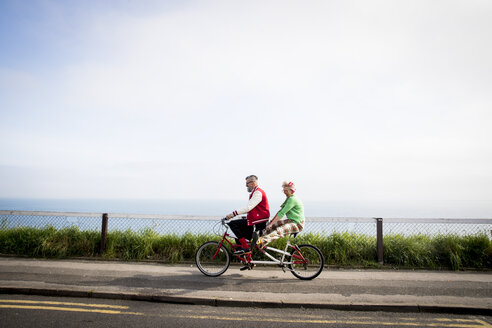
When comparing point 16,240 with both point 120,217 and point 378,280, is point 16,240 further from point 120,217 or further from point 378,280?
point 378,280

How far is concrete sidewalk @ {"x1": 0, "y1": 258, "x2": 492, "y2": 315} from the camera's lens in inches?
195

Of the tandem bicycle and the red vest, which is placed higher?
the red vest

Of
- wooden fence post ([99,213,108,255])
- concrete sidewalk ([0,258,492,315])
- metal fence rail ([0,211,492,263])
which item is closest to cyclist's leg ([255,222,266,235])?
concrete sidewalk ([0,258,492,315])

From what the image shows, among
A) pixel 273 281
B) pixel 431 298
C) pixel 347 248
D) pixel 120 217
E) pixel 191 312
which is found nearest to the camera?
pixel 191 312

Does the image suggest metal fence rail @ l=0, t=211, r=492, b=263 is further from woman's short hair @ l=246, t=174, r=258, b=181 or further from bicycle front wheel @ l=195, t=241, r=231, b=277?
woman's short hair @ l=246, t=174, r=258, b=181

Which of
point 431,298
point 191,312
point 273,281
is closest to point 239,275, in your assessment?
point 273,281

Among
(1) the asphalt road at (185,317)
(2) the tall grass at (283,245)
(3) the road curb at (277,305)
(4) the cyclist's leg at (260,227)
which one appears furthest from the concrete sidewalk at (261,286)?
(4) the cyclist's leg at (260,227)

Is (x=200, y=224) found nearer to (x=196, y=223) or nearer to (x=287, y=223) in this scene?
(x=196, y=223)

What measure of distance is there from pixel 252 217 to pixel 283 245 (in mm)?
1989

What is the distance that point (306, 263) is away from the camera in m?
6.50

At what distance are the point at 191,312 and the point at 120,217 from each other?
4893mm

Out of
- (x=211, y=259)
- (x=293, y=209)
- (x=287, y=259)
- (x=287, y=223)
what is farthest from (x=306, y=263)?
(x=211, y=259)

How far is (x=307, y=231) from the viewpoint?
8.48m

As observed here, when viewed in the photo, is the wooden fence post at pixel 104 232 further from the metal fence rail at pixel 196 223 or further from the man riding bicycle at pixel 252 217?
the man riding bicycle at pixel 252 217
